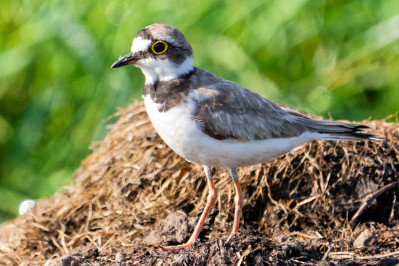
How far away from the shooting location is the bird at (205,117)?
11.1 ft

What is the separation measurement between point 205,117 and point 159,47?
0.50 m

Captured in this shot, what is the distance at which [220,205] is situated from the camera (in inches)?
154

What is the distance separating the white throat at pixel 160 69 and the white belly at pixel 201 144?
0.45 ft

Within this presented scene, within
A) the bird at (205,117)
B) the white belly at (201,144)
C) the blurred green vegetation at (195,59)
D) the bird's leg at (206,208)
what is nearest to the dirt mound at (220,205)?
the bird's leg at (206,208)

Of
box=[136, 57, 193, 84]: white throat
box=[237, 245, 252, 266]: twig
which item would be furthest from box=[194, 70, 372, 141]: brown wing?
box=[237, 245, 252, 266]: twig

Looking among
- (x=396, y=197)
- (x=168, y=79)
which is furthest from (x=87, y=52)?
(x=396, y=197)

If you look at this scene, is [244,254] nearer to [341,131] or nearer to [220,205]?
[220,205]

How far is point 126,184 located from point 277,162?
1.06 meters

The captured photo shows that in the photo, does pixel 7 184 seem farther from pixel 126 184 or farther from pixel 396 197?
pixel 396 197

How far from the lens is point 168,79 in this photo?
349cm

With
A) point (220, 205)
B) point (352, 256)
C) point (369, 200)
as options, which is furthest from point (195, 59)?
point (352, 256)

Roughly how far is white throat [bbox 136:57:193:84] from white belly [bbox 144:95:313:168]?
136 mm

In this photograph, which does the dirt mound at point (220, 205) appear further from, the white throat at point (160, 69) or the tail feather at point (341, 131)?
the white throat at point (160, 69)

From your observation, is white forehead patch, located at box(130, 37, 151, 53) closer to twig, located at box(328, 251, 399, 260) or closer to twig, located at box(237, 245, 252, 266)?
twig, located at box(237, 245, 252, 266)
